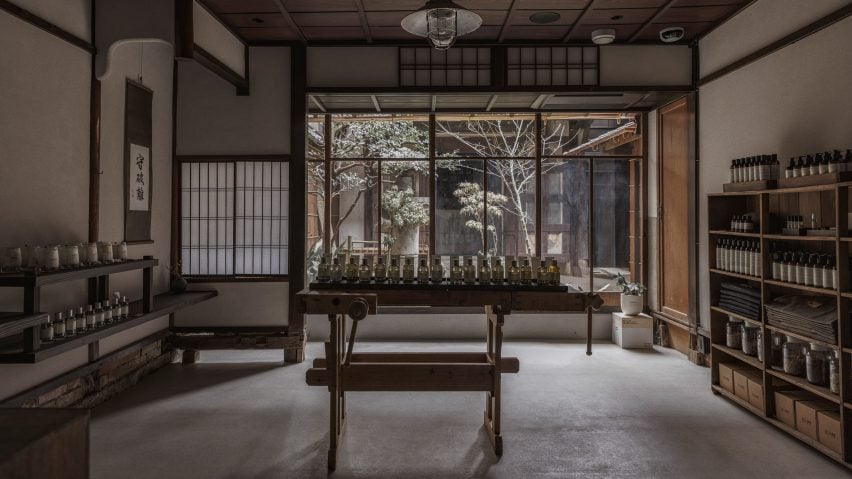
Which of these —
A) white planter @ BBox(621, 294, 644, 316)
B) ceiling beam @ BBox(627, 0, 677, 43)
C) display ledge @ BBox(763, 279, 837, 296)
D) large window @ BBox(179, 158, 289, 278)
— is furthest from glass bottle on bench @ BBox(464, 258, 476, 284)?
white planter @ BBox(621, 294, 644, 316)

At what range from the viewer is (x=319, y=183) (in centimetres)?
684

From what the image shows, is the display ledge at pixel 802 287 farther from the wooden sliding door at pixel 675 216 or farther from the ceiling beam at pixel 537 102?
the ceiling beam at pixel 537 102

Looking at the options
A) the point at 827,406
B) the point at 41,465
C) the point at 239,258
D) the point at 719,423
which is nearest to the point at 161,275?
the point at 239,258

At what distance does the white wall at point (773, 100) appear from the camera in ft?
11.6

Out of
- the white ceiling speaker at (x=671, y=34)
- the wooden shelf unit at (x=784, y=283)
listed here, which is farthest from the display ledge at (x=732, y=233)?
the white ceiling speaker at (x=671, y=34)

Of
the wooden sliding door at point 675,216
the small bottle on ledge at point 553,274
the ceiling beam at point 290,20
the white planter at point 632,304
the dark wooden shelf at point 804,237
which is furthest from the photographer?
the white planter at point 632,304

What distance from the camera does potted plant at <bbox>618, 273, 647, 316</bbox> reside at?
6.13 m

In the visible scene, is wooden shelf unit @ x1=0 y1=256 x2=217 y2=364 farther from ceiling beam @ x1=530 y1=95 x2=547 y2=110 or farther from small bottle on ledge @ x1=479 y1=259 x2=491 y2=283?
ceiling beam @ x1=530 y1=95 x2=547 y2=110

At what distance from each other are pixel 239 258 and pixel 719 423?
478 cm

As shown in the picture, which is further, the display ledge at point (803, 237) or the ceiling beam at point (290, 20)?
the ceiling beam at point (290, 20)

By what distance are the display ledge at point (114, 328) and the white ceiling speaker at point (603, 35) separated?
15.7ft

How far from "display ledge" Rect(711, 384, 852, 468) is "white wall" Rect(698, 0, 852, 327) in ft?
3.95

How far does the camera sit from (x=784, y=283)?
352 cm

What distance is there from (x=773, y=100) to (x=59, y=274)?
5.41 m
